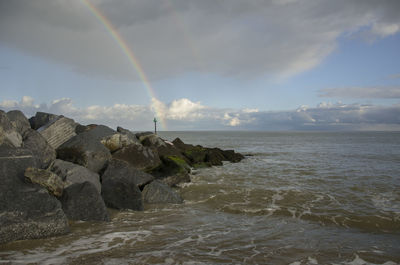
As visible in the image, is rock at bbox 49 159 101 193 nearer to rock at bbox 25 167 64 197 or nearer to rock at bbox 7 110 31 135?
rock at bbox 25 167 64 197

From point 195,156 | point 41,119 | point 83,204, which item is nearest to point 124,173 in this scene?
point 83,204

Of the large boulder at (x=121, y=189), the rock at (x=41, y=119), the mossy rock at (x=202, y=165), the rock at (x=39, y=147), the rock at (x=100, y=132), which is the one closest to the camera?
the large boulder at (x=121, y=189)

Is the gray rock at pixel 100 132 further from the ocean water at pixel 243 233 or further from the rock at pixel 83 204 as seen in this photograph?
the rock at pixel 83 204

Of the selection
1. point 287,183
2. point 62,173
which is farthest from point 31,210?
point 287,183

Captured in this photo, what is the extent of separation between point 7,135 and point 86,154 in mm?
2528

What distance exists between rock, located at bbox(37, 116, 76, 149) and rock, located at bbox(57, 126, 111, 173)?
1.45 meters

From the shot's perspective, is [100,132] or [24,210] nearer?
[24,210]

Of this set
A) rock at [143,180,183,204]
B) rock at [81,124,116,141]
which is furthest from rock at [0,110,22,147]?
rock at [143,180,183,204]

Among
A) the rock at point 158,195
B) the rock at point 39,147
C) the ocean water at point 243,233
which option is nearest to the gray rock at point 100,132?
the rock at point 39,147

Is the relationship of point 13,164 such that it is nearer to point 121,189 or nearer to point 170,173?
point 121,189

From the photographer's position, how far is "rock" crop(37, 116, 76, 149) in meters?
11.2

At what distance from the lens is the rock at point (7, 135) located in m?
8.09

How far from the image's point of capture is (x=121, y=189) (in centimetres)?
830

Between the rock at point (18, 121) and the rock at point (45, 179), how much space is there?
4272 mm
